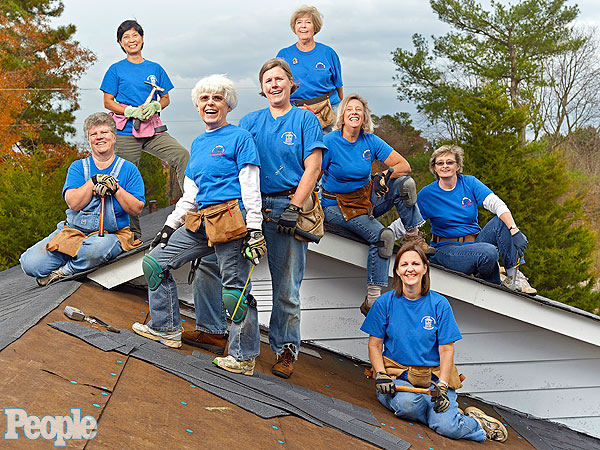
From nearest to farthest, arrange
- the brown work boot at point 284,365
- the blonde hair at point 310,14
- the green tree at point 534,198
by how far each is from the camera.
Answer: the brown work boot at point 284,365 < the blonde hair at point 310,14 < the green tree at point 534,198

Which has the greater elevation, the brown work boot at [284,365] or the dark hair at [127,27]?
the dark hair at [127,27]

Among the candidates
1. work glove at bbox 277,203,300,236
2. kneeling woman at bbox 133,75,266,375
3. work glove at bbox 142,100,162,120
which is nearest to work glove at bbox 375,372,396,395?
kneeling woman at bbox 133,75,266,375

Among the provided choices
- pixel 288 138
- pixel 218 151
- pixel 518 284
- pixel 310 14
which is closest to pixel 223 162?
pixel 218 151

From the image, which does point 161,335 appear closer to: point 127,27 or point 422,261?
point 422,261

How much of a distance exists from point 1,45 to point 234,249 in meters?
23.7

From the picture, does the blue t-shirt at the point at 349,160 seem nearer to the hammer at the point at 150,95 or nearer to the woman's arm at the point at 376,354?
the woman's arm at the point at 376,354

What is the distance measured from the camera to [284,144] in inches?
155

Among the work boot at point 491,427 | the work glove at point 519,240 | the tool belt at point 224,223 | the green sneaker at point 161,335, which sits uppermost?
the tool belt at point 224,223

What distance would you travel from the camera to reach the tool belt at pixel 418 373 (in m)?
4.01

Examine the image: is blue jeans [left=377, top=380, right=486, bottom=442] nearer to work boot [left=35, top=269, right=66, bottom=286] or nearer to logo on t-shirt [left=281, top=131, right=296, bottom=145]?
logo on t-shirt [left=281, top=131, right=296, bottom=145]

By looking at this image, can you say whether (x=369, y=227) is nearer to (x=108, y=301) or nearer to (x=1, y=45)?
(x=108, y=301)

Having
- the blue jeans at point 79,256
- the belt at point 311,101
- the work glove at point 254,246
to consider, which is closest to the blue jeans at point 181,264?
the work glove at point 254,246

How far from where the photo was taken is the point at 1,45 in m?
23.5

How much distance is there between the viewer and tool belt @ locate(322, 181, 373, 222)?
5.04 m
